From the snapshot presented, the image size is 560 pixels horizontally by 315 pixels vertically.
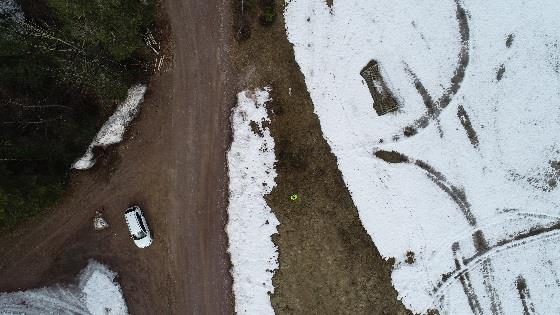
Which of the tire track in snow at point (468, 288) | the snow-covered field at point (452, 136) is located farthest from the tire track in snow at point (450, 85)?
the tire track in snow at point (468, 288)

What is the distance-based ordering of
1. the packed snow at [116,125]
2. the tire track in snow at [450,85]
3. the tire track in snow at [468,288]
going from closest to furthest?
1. the packed snow at [116,125]
2. the tire track in snow at [450,85]
3. the tire track in snow at [468,288]

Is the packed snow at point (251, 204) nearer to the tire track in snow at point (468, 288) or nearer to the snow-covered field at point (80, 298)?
the snow-covered field at point (80, 298)

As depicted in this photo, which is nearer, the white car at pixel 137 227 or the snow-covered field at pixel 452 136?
the white car at pixel 137 227

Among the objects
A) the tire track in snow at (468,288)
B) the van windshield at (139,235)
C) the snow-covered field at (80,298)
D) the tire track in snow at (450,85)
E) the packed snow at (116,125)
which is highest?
the packed snow at (116,125)

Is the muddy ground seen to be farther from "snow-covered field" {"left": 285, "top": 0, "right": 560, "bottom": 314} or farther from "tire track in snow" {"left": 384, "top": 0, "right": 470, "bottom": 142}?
"tire track in snow" {"left": 384, "top": 0, "right": 470, "bottom": 142}

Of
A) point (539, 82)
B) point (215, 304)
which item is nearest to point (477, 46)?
point (539, 82)

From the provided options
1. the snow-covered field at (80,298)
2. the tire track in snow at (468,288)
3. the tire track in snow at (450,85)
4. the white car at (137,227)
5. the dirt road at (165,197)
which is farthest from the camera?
the tire track in snow at (468,288)

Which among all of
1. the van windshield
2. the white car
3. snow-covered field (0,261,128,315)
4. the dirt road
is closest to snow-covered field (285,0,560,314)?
the dirt road
